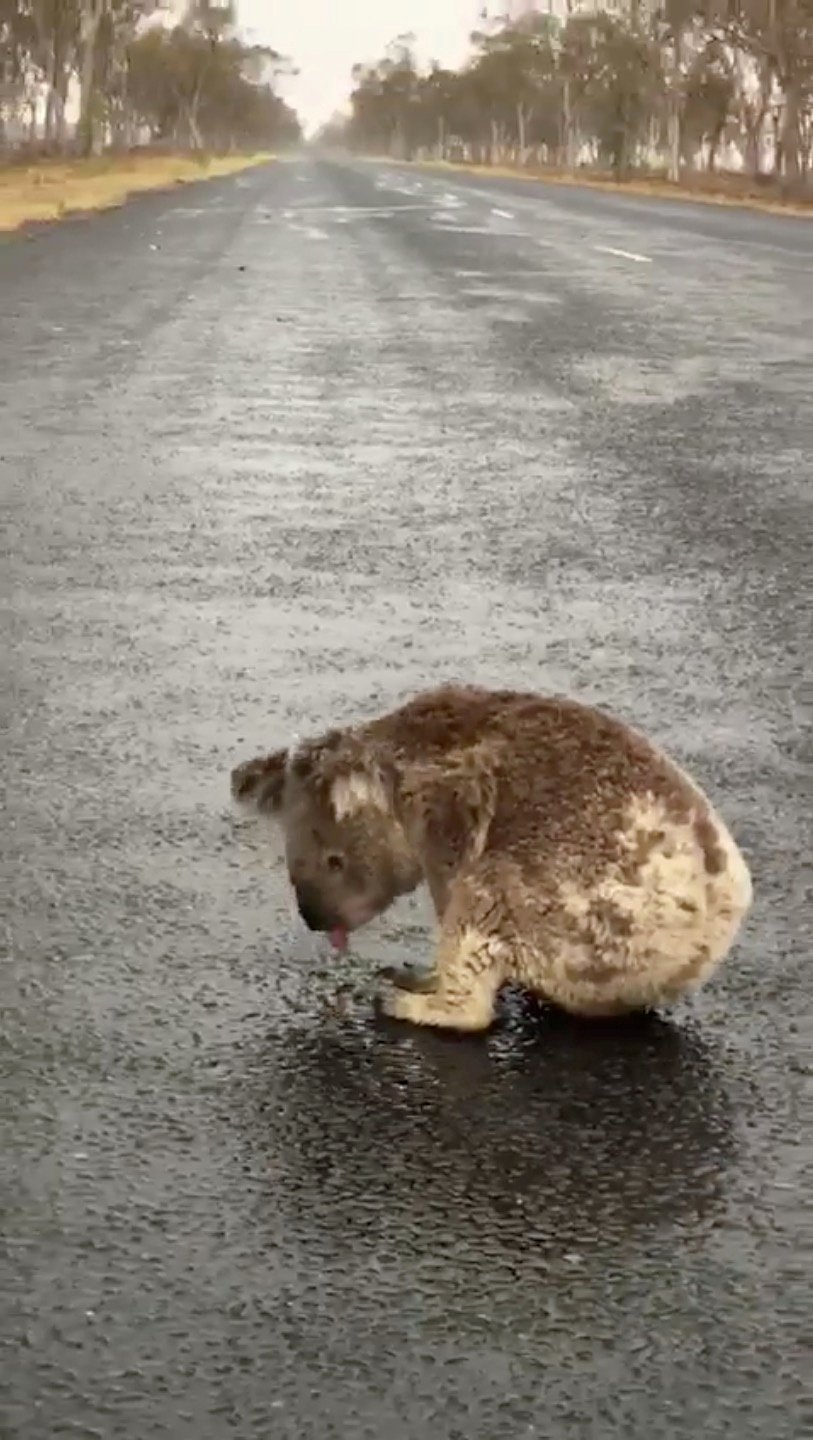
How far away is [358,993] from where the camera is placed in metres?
3.87

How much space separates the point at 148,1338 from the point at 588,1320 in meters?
0.56

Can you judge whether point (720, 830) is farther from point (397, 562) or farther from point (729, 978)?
point (397, 562)

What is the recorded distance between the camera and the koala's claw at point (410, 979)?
3764 millimetres

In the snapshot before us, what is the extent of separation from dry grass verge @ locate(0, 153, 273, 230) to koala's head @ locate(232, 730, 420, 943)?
30.1 meters

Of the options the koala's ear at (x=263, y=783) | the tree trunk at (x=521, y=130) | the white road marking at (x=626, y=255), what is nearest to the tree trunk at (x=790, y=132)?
the white road marking at (x=626, y=255)

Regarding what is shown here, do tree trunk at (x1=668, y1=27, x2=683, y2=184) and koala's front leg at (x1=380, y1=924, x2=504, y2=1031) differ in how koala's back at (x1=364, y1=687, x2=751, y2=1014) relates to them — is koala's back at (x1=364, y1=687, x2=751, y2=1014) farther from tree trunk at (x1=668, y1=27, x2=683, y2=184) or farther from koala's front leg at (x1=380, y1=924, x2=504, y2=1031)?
tree trunk at (x1=668, y1=27, x2=683, y2=184)

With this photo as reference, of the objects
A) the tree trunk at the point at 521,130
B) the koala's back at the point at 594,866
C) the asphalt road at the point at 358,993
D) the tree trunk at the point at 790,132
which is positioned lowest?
the asphalt road at the point at 358,993

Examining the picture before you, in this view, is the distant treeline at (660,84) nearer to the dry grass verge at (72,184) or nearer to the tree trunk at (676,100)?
the tree trunk at (676,100)

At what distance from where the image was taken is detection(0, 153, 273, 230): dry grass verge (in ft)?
126

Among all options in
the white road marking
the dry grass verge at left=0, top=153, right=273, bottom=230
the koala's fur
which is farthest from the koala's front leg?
the dry grass verge at left=0, top=153, right=273, bottom=230

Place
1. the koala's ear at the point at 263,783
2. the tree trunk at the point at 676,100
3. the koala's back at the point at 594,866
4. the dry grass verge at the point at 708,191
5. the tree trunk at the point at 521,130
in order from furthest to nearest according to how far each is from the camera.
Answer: the tree trunk at the point at 521,130 → the tree trunk at the point at 676,100 → the dry grass verge at the point at 708,191 → the koala's ear at the point at 263,783 → the koala's back at the point at 594,866

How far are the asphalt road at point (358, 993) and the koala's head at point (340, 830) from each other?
0.20 meters

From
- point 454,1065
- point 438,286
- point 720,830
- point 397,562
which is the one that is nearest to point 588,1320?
point 454,1065

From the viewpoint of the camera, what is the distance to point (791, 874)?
452 centimetres
